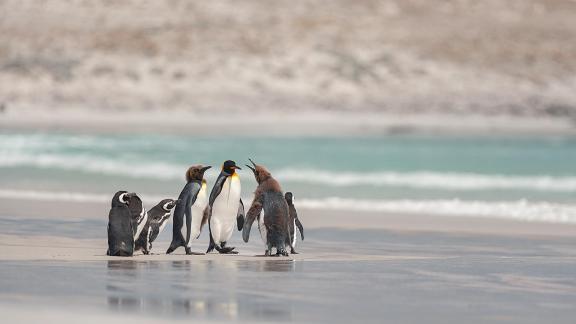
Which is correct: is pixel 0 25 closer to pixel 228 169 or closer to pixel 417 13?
pixel 417 13

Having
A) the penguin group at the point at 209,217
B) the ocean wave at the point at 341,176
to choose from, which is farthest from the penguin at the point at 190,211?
the ocean wave at the point at 341,176

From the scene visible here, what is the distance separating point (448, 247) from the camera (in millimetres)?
12492

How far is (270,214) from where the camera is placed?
11570 millimetres

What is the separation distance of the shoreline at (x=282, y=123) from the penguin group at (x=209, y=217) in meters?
24.5

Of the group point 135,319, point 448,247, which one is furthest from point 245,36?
point 135,319

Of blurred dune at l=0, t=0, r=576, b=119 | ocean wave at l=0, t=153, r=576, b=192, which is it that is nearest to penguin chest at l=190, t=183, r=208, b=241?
ocean wave at l=0, t=153, r=576, b=192

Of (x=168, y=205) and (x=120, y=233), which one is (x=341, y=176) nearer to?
(x=168, y=205)

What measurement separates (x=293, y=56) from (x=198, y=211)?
3690 cm

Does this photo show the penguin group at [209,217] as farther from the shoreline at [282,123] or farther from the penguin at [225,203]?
the shoreline at [282,123]

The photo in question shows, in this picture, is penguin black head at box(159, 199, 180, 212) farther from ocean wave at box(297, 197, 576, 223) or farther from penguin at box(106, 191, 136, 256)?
ocean wave at box(297, 197, 576, 223)

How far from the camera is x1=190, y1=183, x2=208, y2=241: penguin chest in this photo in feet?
39.8

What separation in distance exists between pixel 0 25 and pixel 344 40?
36.6ft

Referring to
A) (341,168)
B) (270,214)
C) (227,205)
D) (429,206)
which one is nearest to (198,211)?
(227,205)

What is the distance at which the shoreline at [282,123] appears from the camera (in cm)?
3809
